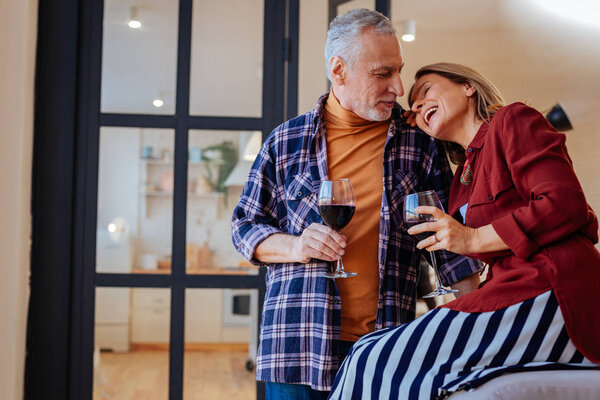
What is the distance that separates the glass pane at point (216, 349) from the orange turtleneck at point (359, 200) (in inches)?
31.7

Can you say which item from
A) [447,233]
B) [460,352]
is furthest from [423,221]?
[460,352]

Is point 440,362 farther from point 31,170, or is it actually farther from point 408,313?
point 31,170

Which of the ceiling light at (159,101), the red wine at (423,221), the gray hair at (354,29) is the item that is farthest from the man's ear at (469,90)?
the ceiling light at (159,101)

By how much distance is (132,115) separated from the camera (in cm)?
238

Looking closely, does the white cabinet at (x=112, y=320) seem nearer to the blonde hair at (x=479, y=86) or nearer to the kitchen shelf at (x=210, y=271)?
the kitchen shelf at (x=210, y=271)

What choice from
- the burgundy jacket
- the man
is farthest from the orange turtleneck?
the burgundy jacket

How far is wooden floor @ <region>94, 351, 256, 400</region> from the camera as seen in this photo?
7.60 ft

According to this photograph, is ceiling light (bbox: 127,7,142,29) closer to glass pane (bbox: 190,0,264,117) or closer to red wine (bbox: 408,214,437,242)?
glass pane (bbox: 190,0,264,117)

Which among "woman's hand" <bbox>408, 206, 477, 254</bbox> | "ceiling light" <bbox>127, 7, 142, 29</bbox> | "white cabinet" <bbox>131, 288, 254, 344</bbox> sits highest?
"ceiling light" <bbox>127, 7, 142, 29</bbox>

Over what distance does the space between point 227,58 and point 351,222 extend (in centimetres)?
109

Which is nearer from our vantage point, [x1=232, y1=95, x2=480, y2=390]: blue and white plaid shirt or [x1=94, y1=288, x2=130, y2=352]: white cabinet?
[x1=232, y1=95, x2=480, y2=390]: blue and white plaid shirt

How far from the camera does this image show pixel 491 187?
4.38 feet

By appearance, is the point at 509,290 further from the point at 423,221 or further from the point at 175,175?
the point at 175,175

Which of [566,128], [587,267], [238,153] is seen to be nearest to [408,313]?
[587,267]
